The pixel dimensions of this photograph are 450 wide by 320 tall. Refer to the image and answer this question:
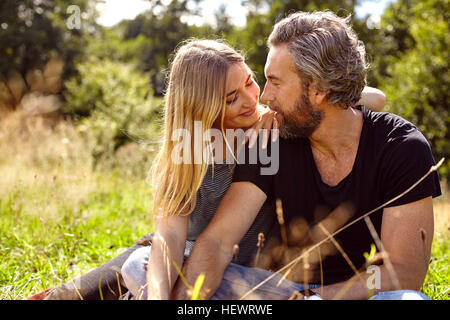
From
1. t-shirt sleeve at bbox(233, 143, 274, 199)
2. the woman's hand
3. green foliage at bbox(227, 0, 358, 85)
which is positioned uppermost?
green foliage at bbox(227, 0, 358, 85)

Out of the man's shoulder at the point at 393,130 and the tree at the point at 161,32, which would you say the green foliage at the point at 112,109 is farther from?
the tree at the point at 161,32

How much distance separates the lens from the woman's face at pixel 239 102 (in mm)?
2721

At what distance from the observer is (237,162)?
8.58 ft

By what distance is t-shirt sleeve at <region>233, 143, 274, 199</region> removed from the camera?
2545mm

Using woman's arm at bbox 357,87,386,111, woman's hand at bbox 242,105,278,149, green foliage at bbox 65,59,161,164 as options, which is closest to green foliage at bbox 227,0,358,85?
green foliage at bbox 65,59,161,164

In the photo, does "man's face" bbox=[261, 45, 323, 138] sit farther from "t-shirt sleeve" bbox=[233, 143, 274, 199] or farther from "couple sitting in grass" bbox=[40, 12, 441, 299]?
"t-shirt sleeve" bbox=[233, 143, 274, 199]

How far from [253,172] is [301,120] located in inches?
17.2

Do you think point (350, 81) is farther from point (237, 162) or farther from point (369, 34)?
point (369, 34)

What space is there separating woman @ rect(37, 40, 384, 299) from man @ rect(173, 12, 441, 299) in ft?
0.51

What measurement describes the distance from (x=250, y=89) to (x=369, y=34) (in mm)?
15896

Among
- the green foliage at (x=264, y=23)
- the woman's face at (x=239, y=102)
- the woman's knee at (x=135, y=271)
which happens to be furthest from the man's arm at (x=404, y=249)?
the green foliage at (x=264, y=23)

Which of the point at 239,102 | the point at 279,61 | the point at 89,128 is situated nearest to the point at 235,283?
the point at 239,102

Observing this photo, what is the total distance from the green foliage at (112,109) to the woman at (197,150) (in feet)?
11.8
